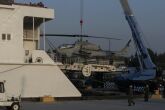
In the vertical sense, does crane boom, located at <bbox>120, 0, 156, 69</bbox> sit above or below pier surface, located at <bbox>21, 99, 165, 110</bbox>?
above

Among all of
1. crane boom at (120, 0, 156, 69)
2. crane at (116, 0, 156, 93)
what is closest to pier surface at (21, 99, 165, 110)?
crane at (116, 0, 156, 93)

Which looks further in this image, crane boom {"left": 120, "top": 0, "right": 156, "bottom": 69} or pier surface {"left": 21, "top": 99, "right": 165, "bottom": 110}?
Answer: crane boom {"left": 120, "top": 0, "right": 156, "bottom": 69}

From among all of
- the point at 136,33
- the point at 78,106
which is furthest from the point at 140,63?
the point at 78,106

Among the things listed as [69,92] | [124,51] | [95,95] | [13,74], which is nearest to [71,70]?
[95,95]

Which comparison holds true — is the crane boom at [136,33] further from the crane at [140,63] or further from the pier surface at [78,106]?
the pier surface at [78,106]

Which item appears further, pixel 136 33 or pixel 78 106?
pixel 136 33

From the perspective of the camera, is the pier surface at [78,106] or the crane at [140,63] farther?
the crane at [140,63]

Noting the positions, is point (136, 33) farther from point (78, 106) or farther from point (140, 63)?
point (78, 106)

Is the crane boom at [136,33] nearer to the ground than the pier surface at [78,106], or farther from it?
farther from it

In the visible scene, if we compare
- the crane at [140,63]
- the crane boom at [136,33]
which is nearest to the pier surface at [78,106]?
the crane at [140,63]

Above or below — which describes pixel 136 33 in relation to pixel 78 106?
above

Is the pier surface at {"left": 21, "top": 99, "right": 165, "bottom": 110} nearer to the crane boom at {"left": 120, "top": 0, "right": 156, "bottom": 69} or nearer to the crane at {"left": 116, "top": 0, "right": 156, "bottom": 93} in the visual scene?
the crane at {"left": 116, "top": 0, "right": 156, "bottom": 93}

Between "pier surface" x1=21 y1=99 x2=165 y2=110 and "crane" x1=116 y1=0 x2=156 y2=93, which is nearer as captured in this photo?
"pier surface" x1=21 y1=99 x2=165 y2=110

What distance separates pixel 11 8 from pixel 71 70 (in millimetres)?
9510
